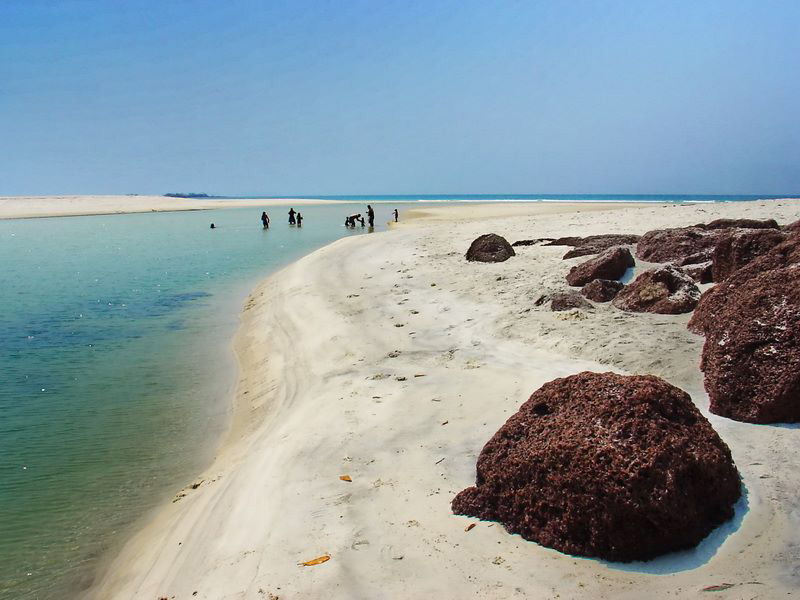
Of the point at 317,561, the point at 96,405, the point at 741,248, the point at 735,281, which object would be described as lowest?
the point at 96,405

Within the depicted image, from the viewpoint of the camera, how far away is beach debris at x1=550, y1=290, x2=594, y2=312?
9.05 metres

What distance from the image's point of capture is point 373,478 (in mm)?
5145

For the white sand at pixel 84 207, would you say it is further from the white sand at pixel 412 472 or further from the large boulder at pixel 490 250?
the white sand at pixel 412 472

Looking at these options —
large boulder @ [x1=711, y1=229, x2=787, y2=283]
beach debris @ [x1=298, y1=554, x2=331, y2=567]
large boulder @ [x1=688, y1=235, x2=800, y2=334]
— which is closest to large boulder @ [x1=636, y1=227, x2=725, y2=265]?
large boulder @ [x1=711, y1=229, x2=787, y2=283]

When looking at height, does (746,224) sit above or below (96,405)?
above

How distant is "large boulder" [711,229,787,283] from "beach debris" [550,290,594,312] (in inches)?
82.6

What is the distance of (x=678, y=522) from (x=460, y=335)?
18.9ft

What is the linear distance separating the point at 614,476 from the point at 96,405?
329 inches

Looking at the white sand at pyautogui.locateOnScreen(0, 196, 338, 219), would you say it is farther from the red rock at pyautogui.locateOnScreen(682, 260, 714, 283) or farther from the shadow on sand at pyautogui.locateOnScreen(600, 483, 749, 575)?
the shadow on sand at pyautogui.locateOnScreen(600, 483, 749, 575)

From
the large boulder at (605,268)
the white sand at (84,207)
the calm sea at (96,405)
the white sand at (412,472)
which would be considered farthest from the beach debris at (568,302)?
the white sand at (84,207)

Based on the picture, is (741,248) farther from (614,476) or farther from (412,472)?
(614,476)

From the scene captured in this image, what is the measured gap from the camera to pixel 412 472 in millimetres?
5113

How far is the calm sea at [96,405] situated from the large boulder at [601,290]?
605 cm

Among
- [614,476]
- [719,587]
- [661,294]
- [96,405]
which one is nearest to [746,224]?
[661,294]
